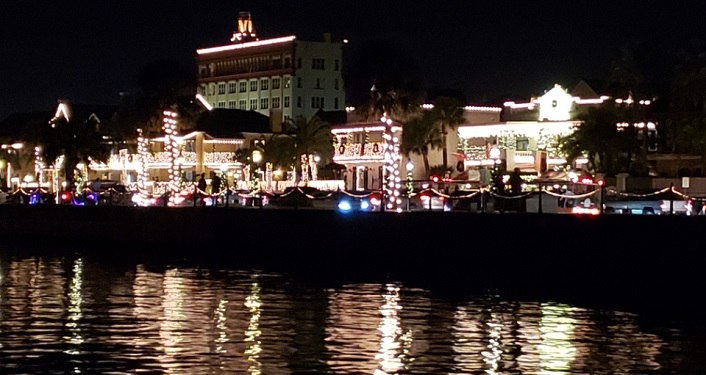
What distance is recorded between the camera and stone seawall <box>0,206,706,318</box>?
42.1 m

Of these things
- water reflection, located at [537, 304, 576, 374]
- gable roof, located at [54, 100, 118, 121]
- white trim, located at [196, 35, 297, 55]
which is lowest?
water reflection, located at [537, 304, 576, 374]

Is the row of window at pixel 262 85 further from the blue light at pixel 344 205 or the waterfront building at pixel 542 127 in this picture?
the blue light at pixel 344 205

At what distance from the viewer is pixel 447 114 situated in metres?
111

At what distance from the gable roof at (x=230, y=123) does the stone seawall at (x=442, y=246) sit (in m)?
64.5

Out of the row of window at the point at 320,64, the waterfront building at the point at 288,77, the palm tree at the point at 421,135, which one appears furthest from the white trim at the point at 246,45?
the palm tree at the point at 421,135

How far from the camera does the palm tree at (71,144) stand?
402ft

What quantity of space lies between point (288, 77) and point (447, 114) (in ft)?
224

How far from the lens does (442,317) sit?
3488 centimetres

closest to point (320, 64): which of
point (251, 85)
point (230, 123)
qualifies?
point (251, 85)

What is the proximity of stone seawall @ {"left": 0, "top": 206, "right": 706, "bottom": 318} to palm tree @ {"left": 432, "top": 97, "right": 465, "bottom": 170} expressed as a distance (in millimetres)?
43730

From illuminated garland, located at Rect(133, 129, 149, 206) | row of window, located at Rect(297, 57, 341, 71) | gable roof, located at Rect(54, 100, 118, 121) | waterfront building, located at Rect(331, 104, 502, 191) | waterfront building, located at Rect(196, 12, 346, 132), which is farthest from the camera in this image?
row of window, located at Rect(297, 57, 341, 71)

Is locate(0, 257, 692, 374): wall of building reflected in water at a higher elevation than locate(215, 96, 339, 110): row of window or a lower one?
lower

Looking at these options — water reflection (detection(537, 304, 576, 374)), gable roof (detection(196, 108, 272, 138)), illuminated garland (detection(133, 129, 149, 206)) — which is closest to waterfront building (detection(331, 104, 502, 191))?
illuminated garland (detection(133, 129, 149, 206))

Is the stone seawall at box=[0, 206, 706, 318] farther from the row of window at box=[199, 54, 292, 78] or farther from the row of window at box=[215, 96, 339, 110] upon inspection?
the row of window at box=[199, 54, 292, 78]
